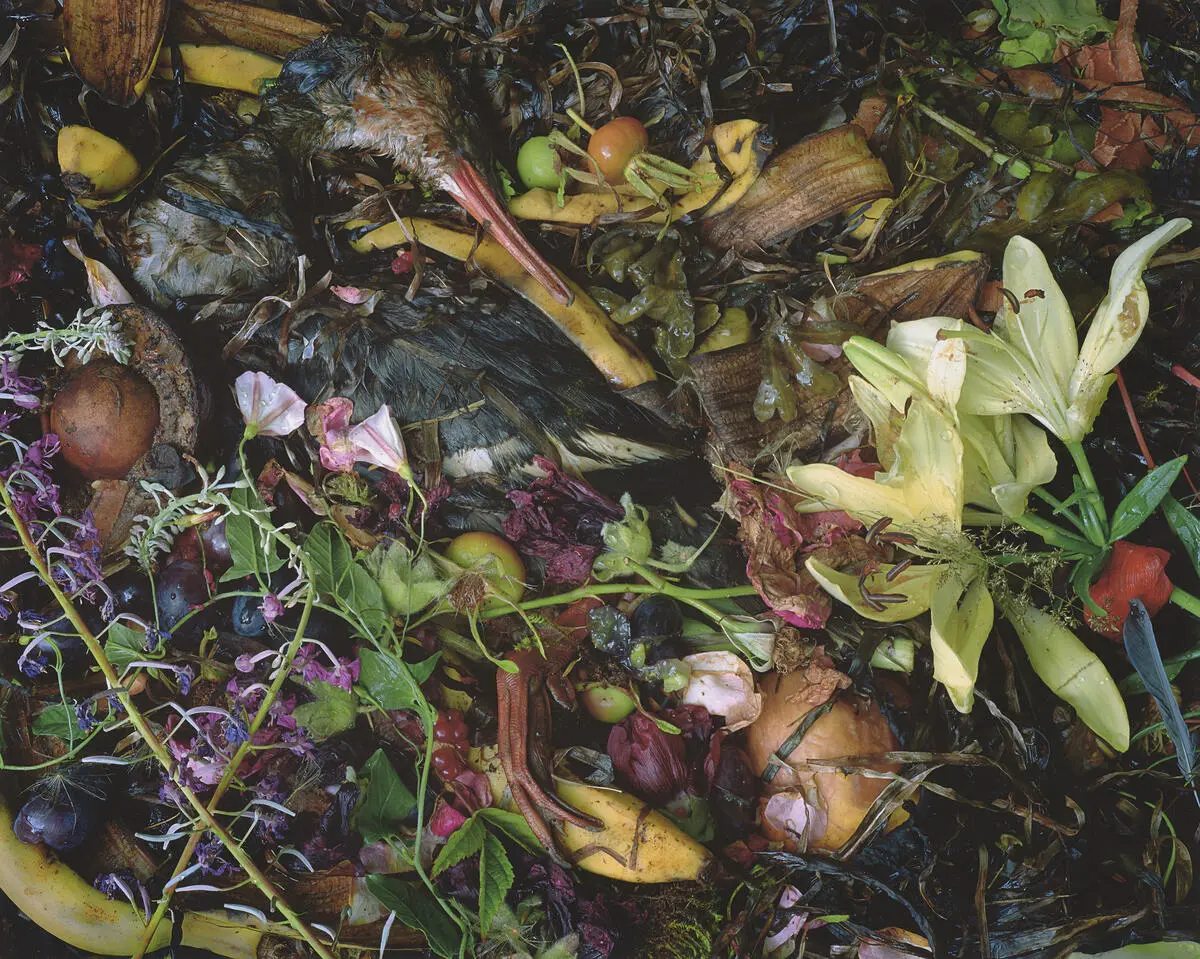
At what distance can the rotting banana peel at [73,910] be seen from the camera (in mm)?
960

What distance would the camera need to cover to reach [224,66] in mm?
1121

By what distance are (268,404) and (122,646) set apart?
35 cm

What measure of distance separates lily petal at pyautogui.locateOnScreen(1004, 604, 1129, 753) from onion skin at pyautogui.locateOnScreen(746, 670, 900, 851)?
22 cm

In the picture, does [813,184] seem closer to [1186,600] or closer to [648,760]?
[1186,600]

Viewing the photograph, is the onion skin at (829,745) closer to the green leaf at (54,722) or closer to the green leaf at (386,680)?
the green leaf at (386,680)

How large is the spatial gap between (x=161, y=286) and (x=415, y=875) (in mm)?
875

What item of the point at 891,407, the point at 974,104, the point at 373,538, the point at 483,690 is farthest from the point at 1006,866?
the point at 974,104

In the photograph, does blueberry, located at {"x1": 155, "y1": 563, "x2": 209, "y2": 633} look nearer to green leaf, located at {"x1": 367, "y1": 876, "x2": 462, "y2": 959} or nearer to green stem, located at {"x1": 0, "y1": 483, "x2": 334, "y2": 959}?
green stem, located at {"x1": 0, "y1": 483, "x2": 334, "y2": 959}

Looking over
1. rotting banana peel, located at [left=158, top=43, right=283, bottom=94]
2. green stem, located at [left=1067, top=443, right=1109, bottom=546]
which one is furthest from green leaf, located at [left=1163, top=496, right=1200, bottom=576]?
rotting banana peel, located at [left=158, top=43, right=283, bottom=94]

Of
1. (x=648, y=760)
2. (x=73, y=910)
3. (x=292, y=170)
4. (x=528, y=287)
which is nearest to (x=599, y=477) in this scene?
(x=528, y=287)

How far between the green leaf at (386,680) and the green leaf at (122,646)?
26cm

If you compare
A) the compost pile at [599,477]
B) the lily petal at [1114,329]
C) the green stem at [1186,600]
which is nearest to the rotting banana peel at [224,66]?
the compost pile at [599,477]

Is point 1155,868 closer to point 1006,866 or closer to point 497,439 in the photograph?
point 1006,866

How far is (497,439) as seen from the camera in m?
1.11
